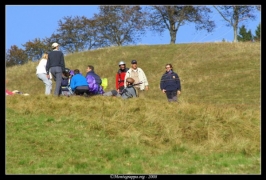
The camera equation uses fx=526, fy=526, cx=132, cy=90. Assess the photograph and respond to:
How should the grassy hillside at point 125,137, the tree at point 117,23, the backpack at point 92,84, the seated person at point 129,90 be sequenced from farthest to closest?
the tree at point 117,23 < the backpack at point 92,84 < the seated person at point 129,90 < the grassy hillside at point 125,137

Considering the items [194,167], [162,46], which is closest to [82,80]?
[194,167]

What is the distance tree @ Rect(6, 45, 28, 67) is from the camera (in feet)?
240

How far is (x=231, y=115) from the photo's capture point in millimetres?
12844

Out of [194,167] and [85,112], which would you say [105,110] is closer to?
[85,112]

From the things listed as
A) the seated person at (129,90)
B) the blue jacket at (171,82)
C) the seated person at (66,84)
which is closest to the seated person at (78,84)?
the seated person at (66,84)

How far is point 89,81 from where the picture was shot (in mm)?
15680

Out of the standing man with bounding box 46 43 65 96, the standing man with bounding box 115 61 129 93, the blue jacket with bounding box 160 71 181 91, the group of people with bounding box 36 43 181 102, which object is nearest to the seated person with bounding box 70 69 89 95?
the group of people with bounding box 36 43 181 102

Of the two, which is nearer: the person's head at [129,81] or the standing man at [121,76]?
the person's head at [129,81]

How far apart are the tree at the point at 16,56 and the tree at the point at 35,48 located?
1943 millimetres

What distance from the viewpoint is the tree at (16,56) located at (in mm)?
73188

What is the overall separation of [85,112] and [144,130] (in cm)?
186

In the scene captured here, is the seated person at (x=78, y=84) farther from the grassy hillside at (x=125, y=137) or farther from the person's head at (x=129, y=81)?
Result: the person's head at (x=129, y=81)

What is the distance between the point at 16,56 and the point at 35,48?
5258 mm

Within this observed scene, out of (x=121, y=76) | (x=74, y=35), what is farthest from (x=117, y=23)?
(x=121, y=76)
